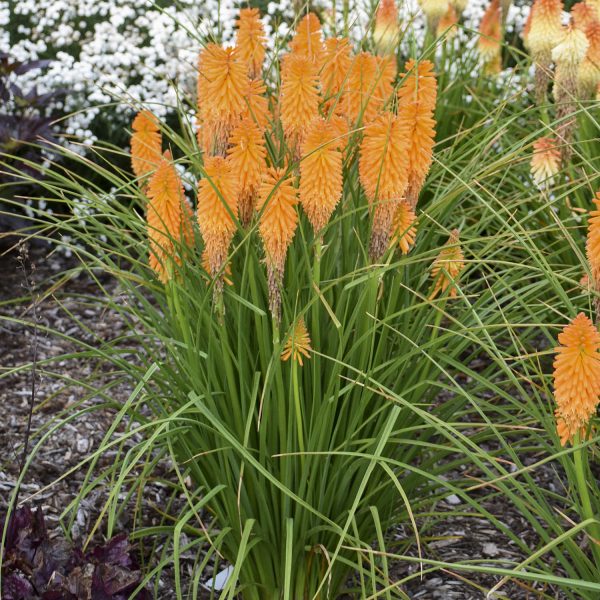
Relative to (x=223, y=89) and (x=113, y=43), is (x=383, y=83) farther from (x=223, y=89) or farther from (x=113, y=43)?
(x=113, y=43)

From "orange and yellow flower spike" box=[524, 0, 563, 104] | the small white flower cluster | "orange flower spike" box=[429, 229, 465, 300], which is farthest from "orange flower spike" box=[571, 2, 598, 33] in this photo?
the small white flower cluster

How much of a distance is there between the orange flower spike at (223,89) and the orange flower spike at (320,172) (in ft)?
0.78

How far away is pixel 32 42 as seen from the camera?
20.6 feet

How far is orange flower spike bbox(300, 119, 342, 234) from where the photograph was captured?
2.16 meters

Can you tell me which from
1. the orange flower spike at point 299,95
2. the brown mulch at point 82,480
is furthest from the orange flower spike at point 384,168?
the brown mulch at point 82,480

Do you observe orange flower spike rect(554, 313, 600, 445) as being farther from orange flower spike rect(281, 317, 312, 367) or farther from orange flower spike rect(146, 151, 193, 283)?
orange flower spike rect(146, 151, 193, 283)

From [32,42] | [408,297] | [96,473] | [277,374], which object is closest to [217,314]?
[277,374]

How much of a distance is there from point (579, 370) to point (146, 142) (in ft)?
4.70

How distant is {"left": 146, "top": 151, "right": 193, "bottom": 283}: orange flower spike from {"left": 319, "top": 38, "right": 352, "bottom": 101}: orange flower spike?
545 millimetres

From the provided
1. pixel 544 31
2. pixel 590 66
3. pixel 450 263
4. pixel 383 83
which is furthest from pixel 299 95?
pixel 544 31

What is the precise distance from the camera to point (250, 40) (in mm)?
2639

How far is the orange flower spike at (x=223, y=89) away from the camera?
2.29 m

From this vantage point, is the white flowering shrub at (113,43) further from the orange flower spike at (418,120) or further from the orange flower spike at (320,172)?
the orange flower spike at (320,172)

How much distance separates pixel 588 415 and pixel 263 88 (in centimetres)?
117
